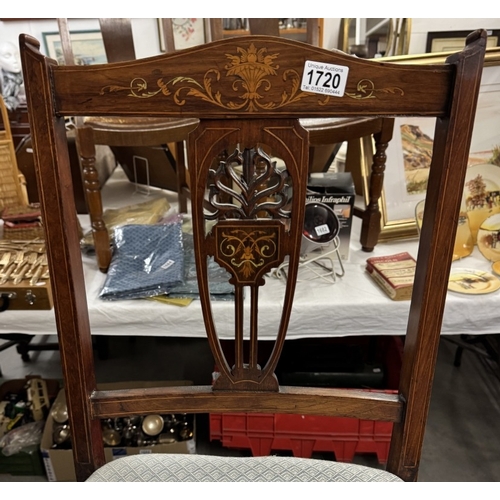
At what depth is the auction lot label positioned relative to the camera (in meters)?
0.42

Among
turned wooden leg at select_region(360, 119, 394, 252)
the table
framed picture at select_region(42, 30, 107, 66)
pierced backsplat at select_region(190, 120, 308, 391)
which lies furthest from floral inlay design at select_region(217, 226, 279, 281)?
framed picture at select_region(42, 30, 107, 66)

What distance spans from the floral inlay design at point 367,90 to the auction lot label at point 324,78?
0.01m

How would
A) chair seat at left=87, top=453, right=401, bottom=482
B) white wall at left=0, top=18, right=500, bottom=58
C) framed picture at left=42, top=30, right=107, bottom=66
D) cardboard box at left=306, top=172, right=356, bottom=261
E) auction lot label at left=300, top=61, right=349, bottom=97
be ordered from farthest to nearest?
framed picture at left=42, top=30, right=107, bottom=66
white wall at left=0, top=18, right=500, bottom=58
cardboard box at left=306, top=172, right=356, bottom=261
chair seat at left=87, top=453, right=401, bottom=482
auction lot label at left=300, top=61, right=349, bottom=97

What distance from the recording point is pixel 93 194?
1026 millimetres

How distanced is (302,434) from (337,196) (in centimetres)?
58

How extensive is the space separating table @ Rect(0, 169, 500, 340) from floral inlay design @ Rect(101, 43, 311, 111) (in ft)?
2.06

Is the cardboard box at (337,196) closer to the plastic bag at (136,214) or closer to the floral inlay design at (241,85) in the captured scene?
the plastic bag at (136,214)

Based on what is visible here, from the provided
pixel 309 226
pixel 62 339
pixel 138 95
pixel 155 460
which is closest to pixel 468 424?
pixel 309 226

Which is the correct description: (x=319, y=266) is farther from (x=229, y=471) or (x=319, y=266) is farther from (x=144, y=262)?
(x=229, y=471)

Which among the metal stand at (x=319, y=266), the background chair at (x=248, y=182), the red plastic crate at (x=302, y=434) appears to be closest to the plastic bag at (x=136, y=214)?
the metal stand at (x=319, y=266)

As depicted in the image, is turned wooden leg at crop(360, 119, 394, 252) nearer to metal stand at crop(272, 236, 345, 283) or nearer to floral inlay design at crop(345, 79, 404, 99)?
metal stand at crop(272, 236, 345, 283)

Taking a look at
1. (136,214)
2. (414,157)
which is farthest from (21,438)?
(414,157)

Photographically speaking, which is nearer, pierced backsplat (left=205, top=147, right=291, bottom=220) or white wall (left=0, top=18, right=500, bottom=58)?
pierced backsplat (left=205, top=147, right=291, bottom=220)

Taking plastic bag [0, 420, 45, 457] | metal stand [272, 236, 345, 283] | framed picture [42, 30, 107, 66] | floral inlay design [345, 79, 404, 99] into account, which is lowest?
plastic bag [0, 420, 45, 457]
